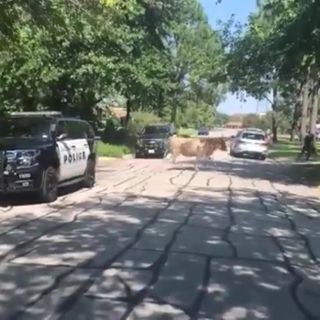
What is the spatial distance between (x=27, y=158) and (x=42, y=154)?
42cm

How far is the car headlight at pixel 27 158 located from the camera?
14562 millimetres

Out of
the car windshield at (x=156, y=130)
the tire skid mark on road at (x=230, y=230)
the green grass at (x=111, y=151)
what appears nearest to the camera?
the tire skid mark on road at (x=230, y=230)

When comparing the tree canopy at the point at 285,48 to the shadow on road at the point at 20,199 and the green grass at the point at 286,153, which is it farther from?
the shadow on road at the point at 20,199

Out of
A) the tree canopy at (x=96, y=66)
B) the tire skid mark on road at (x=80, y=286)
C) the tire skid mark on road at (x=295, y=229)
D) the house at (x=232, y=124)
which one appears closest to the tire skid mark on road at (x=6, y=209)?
the tire skid mark on road at (x=80, y=286)

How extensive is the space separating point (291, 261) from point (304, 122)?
51785 millimetres

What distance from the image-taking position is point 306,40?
24.4m

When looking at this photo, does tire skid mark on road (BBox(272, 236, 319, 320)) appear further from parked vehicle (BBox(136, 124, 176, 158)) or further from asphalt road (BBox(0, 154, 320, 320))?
parked vehicle (BBox(136, 124, 176, 158))

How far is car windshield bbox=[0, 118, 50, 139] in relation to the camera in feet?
51.8

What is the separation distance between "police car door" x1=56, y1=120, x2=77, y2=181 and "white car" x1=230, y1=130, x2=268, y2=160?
2624 cm

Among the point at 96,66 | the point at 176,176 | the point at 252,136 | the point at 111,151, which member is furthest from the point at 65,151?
the point at 252,136

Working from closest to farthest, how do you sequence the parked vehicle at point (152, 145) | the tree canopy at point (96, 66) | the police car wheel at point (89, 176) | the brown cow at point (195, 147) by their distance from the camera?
the police car wheel at point (89, 176) → the brown cow at point (195, 147) → the tree canopy at point (96, 66) → the parked vehicle at point (152, 145)

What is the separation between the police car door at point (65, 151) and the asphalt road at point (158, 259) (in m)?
0.64

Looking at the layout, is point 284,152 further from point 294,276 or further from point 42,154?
point 294,276

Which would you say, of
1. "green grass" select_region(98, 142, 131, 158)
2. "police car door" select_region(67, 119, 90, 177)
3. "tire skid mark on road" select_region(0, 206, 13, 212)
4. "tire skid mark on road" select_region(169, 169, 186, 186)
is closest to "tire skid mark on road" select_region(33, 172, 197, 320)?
"tire skid mark on road" select_region(0, 206, 13, 212)
